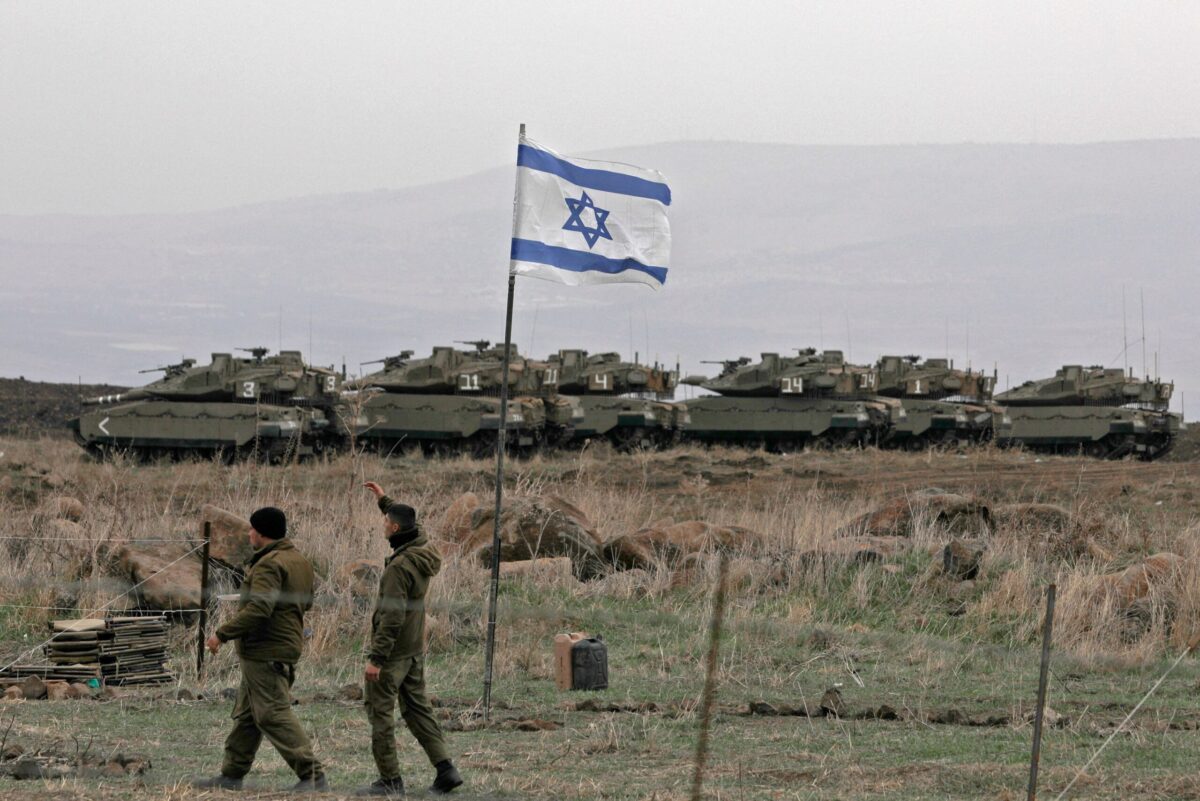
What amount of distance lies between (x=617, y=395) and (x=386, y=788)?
38743 millimetres

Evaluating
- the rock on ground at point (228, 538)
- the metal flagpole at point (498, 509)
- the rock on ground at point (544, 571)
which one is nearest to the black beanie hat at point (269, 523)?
the metal flagpole at point (498, 509)

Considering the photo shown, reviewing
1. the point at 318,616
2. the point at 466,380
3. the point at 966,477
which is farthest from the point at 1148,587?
the point at 466,380

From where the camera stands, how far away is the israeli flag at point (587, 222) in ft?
33.0

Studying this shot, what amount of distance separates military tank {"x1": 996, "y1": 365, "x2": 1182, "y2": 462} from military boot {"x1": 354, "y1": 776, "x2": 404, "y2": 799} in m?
40.4

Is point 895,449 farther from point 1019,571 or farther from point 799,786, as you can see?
point 799,786

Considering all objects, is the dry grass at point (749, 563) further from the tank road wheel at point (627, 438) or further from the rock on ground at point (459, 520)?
the tank road wheel at point (627, 438)

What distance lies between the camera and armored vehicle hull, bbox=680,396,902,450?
45.0 metres

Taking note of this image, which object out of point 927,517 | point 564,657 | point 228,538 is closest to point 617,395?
point 927,517

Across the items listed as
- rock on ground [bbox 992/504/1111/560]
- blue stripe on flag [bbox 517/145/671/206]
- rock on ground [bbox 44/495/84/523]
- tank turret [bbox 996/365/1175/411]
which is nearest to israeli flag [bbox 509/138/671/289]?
blue stripe on flag [bbox 517/145/671/206]

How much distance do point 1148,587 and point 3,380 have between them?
63457 mm

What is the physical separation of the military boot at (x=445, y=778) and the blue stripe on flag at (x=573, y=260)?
144 inches

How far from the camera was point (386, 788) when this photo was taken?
7430 mm

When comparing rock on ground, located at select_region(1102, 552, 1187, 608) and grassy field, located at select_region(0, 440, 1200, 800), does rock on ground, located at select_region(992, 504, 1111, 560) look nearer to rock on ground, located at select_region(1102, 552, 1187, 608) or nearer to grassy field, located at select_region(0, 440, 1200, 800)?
grassy field, located at select_region(0, 440, 1200, 800)

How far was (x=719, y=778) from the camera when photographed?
786cm
